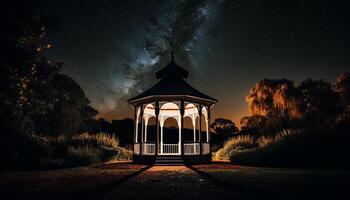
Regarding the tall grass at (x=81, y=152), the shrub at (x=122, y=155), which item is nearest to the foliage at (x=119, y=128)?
the shrub at (x=122, y=155)

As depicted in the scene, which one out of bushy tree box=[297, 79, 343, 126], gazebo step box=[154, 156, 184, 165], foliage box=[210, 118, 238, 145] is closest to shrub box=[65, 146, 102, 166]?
gazebo step box=[154, 156, 184, 165]

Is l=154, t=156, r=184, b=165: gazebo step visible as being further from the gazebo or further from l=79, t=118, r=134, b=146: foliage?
l=79, t=118, r=134, b=146: foliage

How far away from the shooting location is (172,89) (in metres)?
18.3

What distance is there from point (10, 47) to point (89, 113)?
29490 millimetres

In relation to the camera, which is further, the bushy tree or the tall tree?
the tall tree

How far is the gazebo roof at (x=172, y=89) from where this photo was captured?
1755cm

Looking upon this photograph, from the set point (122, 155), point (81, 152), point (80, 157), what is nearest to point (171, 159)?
point (80, 157)

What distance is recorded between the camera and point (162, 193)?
21.2 ft

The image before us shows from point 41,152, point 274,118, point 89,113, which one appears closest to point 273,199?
point 41,152

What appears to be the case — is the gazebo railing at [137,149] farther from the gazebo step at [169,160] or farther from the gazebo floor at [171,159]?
the gazebo step at [169,160]

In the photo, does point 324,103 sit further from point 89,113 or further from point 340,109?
point 89,113

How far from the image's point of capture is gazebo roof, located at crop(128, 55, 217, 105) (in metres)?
17.5

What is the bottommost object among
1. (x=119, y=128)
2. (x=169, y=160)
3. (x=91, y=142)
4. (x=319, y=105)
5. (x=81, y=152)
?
(x=169, y=160)

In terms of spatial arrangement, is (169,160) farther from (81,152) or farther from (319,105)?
(319,105)
